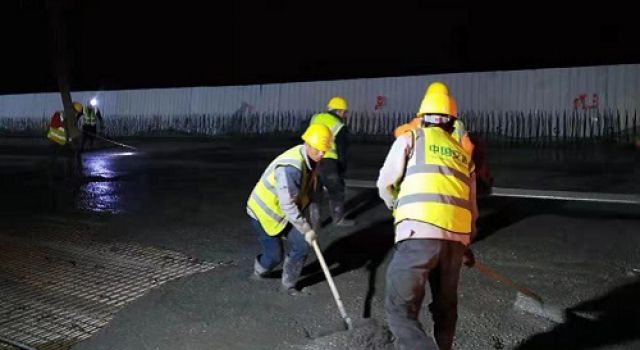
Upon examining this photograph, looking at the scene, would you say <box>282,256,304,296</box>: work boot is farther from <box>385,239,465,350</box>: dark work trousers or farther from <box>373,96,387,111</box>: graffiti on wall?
<box>373,96,387,111</box>: graffiti on wall

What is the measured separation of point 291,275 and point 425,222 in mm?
2114

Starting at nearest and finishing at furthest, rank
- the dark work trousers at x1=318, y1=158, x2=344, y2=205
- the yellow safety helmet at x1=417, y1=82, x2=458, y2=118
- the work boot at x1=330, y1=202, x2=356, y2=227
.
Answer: the yellow safety helmet at x1=417, y1=82, x2=458, y2=118 < the dark work trousers at x1=318, y1=158, x2=344, y2=205 < the work boot at x1=330, y1=202, x2=356, y2=227

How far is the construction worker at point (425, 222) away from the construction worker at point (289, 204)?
120 cm

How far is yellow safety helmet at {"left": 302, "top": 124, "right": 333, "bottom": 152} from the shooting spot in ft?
15.6

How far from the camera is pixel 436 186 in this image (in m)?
3.36

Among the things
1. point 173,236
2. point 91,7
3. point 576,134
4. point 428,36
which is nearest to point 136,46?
point 91,7

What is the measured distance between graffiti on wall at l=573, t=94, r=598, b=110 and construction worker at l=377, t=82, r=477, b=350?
43.7 feet

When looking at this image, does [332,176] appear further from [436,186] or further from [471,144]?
[436,186]

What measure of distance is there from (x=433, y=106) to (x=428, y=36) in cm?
2449

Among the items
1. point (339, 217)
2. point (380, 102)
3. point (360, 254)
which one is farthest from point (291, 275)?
point (380, 102)

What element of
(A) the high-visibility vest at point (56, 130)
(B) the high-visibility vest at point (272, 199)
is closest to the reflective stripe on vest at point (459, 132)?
(B) the high-visibility vest at point (272, 199)

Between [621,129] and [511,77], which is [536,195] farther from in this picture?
[511,77]

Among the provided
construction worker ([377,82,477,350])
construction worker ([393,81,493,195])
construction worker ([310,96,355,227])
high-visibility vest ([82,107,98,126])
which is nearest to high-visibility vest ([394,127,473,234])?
construction worker ([377,82,477,350])

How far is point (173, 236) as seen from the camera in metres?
7.36
